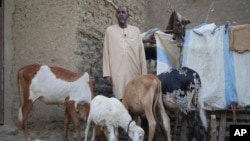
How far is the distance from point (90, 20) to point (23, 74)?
5.13 feet

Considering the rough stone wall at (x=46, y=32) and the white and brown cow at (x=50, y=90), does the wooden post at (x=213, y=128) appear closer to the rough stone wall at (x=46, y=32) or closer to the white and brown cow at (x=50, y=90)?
the white and brown cow at (x=50, y=90)

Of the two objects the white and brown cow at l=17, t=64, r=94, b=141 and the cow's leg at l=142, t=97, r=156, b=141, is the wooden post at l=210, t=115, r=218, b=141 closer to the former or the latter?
the cow's leg at l=142, t=97, r=156, b=141

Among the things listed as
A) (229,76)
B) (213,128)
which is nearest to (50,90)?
(213,128)

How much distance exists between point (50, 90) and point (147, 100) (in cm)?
127

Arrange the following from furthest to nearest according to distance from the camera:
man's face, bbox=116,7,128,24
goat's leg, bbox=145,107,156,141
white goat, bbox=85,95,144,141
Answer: man's face, bbox=116,7,128,24 → goat's leg, bbox=145,107,156,141 → white goat, bbox=85,95,144,141

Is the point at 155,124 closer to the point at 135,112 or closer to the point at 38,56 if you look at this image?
the point at 135,112

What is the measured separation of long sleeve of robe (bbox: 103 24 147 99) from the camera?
5.03 meters

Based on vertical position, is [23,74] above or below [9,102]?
above

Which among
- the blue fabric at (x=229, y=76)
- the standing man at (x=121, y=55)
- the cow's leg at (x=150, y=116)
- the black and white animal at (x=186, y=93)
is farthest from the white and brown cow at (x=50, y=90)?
the blue fabric at (x=229, y=76)

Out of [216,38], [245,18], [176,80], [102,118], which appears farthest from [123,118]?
[245,18]

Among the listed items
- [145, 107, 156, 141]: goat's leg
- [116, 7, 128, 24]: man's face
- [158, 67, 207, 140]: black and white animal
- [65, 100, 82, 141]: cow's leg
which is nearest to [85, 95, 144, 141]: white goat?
[145, 107, 156, 141]: goat's leg

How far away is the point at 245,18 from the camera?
7902 millimetres

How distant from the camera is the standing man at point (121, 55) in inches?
198

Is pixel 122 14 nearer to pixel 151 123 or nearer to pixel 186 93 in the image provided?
pixel 186 93
